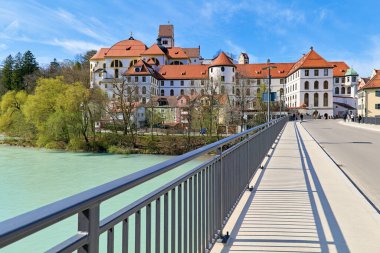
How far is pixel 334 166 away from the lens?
10258 millimetres

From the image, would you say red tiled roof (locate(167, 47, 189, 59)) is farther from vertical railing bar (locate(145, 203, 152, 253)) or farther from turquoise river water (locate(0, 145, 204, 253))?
vertical railing bar (locate(145, 203, 152, 253))

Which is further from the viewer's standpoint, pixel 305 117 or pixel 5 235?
pixel 305 117

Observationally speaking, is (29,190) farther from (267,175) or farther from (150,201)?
(150,201)

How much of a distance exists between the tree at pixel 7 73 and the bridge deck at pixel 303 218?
110327mm

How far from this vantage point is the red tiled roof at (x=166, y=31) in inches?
4975

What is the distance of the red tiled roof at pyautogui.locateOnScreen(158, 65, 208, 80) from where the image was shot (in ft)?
316

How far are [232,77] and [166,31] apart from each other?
152ft

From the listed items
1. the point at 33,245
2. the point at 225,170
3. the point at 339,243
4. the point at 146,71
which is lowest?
the point at 33,245

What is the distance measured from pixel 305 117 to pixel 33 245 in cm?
7339

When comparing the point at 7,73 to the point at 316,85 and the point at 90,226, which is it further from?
the point at 90,226

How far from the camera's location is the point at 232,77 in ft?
298

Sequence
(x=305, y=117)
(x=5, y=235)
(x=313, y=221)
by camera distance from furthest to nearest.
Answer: (x=305, y=117) → (x=313, y=221) → (x=5, y=235)

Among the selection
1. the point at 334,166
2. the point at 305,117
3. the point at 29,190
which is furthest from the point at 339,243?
the point at 305,117

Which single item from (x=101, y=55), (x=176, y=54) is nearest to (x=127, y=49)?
(x=101, y=55)
